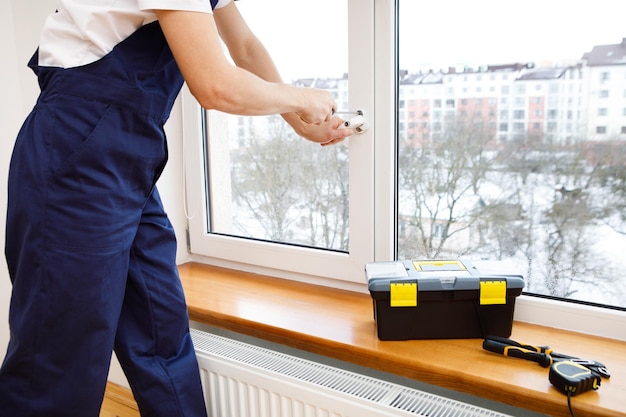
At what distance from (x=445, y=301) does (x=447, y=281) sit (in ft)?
0.14

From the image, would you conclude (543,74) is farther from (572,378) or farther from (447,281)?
(572,378)

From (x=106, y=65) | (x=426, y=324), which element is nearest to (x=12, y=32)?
(x=106, y=65)

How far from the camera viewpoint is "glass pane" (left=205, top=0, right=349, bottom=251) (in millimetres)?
1418

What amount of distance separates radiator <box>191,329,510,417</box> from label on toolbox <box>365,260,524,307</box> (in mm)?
181

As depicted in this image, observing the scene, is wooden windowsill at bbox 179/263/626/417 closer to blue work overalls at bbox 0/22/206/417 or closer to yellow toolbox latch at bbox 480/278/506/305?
yellow toolbox latch at bbox 480/278/506/305

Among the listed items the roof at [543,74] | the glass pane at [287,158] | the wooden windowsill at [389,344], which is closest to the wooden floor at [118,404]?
the wooden windowsill at [389,344]

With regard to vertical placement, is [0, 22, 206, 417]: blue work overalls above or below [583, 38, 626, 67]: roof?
below

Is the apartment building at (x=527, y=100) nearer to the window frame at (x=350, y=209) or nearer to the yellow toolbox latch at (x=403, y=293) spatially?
the window frame at (x=350, y=209)

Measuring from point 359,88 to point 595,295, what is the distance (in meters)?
0.70

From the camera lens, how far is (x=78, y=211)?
0.88 m

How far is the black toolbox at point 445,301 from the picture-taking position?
1.06 meters

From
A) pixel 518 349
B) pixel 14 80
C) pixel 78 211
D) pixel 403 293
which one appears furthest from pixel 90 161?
pixel 14 80

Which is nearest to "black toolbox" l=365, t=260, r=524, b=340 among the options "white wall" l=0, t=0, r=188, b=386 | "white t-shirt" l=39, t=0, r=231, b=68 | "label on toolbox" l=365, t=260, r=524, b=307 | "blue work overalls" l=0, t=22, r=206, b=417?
"label on toolbox" l=365, t=260, r=524, b=307

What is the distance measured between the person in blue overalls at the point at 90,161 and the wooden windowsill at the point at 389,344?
0.39m
